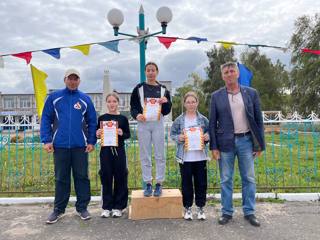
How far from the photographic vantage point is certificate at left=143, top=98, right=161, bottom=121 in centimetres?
472

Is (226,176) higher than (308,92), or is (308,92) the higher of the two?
(308,92)

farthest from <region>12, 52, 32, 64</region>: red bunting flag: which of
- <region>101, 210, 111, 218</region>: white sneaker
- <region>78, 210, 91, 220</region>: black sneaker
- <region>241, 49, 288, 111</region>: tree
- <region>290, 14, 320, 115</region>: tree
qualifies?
<region>241, 49, 288, 111</region>: tree

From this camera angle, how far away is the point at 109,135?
479cm

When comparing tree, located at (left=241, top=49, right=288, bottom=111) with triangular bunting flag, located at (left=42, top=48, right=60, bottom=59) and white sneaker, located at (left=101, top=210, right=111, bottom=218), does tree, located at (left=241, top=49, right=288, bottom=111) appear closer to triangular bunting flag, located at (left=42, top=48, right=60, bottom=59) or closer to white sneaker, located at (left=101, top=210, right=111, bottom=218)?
triangular bunting flag, located at (left=42, top=48, right=60, bottom=59)

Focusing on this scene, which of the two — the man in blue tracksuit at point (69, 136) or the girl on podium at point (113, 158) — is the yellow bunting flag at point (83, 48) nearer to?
the man in blue tracksuit at point (69, 136)

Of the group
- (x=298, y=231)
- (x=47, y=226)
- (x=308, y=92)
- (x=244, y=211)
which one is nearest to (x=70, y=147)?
(x=47, y=226)

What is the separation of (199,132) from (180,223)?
48.6 inches

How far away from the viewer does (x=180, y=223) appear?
181 inches

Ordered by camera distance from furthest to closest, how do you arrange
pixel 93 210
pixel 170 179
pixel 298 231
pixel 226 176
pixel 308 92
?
1. pixel 308 92
2. pixel 170 179
3. pixel 93 210
4. pixel 226 176
5. pixel 298 231

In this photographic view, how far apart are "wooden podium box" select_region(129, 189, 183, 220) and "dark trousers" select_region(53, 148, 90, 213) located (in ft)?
2.36

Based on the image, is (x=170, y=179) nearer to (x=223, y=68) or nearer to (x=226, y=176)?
(x=226, y=176)

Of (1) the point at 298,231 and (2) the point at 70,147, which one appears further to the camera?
(2) the point at 70,147

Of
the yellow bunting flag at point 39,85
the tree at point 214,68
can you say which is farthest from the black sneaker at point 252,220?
the tree at point 214,68

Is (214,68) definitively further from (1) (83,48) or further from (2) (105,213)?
(2) (105,213)
